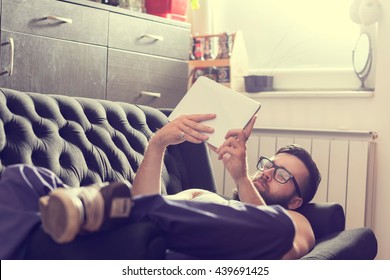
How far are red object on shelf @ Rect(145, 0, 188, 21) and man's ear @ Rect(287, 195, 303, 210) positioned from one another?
1434 millimetres

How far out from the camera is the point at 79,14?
113 inches

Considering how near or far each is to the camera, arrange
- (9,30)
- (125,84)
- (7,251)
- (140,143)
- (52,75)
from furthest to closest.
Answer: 1. (125,84)
2. (52,75)
3. (9,30)
4. (140,143)
5. (7,251)

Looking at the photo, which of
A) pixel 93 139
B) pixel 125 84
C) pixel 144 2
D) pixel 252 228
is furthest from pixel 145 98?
pixel 252 228

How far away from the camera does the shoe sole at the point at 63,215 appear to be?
51.3 inches

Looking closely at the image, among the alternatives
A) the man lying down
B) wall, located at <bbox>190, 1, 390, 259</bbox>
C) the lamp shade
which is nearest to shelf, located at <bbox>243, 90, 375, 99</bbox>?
wall, located at <bbox>190, 1, 390, 259</bbox>

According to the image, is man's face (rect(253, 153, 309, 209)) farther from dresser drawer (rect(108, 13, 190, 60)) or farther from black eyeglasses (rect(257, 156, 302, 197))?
dresser drawer (rect(108, 13, 190, 60))

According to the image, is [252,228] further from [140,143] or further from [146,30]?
[146,30]

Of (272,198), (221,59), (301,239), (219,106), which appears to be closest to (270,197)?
(272,198)

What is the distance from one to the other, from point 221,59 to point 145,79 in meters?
0.51

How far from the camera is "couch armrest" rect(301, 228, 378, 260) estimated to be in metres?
1.88

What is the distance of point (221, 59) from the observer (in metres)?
3.52

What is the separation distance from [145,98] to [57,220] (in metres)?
1.91

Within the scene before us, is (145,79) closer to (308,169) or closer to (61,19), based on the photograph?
(61,19)

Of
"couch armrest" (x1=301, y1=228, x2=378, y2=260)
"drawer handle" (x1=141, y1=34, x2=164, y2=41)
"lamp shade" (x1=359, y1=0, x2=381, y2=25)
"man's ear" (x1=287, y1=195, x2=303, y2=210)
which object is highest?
"lamp shade" (x1=359, y1=0, x2=381, y2=25)
